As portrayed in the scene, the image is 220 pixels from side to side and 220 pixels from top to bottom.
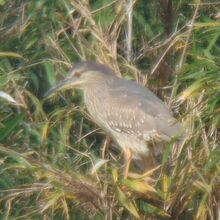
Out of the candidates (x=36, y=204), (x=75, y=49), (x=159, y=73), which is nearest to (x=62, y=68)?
(x=75, y=49)

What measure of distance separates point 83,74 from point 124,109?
349 millimetres

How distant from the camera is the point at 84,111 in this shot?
6.75 metres

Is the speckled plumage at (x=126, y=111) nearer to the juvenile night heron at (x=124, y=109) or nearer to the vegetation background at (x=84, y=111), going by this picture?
the juvenile night heron at (x=124, y=109)

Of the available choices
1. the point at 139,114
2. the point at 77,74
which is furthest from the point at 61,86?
the point at 139,114

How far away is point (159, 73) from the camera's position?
6.75m

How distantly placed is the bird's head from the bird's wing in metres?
0.11

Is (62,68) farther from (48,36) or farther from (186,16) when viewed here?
(186,16)

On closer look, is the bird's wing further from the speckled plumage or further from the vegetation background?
the vegetation background

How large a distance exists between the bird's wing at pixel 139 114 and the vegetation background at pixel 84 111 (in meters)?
0.15

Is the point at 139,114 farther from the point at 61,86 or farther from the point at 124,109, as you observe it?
the point at 61,86

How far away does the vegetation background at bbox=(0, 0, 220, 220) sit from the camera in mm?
5660

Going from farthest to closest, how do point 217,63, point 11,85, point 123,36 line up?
point 123,36, point 11,85, point 217,63

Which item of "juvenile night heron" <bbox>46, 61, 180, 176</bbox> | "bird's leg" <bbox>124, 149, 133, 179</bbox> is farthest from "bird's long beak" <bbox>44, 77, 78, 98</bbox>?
"bird's leg" <bbox>124, 149, 133, 179</bbox>

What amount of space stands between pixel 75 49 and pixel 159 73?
537mm
